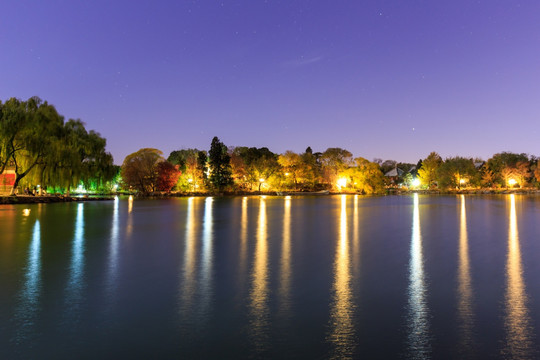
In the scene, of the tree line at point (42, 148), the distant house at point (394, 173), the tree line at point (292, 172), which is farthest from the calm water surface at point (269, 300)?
the distant house at point (394, 173)

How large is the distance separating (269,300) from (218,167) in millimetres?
65048

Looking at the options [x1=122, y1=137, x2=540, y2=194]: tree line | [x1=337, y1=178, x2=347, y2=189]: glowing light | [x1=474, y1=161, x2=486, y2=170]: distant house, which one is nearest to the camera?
[x1=122, y1=137, x2=540, y2=194]: tree line

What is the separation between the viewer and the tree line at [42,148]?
35906 millimetres

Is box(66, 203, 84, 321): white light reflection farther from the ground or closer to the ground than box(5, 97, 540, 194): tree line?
closer to the ground

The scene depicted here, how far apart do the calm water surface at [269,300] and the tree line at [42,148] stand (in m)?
27.4

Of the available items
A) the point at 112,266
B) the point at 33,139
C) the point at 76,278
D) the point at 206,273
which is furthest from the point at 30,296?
the point at 33,139

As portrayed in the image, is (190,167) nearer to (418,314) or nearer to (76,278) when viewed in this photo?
(76,278)

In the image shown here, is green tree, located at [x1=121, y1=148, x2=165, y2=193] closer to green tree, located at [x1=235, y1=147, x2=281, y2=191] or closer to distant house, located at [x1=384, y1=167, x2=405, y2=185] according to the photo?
green tree, located at [x1=235, y1=147, x2=281, y2=191]

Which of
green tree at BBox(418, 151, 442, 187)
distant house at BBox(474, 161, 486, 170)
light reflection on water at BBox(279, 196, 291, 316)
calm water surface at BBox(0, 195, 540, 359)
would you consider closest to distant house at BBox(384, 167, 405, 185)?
distant house at BBox(474, 161, 486, 170)

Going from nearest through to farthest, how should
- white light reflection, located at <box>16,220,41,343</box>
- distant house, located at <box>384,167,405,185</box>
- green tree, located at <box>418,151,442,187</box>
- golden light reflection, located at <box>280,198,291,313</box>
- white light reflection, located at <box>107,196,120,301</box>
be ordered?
white light reflection, located at <box>16,220,41,343</box> < golden light reflection, located at <box>280,198,291,313</box> < white light reflection, located at <box>107,196,120,301</box> < green tree, located at <box>418,151,442,187</box> < distant house, located at <box>384,167,405,185</box>

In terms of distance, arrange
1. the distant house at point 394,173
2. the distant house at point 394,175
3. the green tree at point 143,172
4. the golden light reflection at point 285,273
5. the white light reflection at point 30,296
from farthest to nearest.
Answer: the distant house at point 394,173 < the distant house at point 394,175 < the green tree at point 143,172 < the golden light reflection at point 285,273 < the white light reflection at point 30,296

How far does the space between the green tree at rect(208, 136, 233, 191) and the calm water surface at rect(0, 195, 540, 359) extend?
57879 millimetres

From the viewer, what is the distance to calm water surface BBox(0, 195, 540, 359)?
4.77 metres

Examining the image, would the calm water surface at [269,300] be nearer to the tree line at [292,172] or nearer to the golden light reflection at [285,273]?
the golden light reflection at [285,273]
